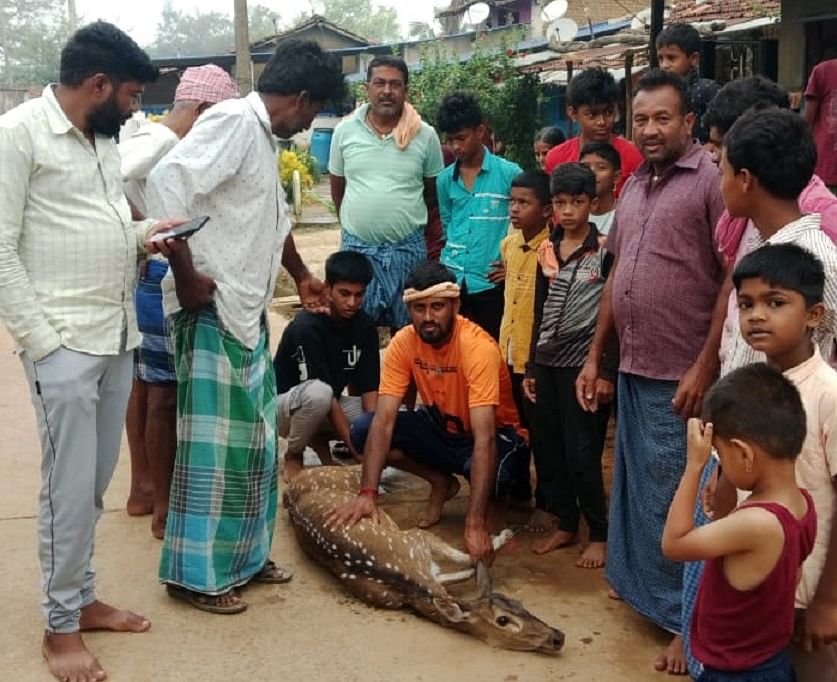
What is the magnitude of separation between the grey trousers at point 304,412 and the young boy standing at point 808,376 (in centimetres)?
273

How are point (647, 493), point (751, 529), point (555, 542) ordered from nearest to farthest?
point (751, 529) < point (647, 493) < point (555, 542)

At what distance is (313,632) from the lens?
147 inches

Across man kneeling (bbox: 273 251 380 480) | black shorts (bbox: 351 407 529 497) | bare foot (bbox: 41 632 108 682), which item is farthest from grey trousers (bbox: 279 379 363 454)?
bare foot (bbox: 41 632 108 682)

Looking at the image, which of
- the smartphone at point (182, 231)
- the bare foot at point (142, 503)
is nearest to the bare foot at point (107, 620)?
the bare foot at point (142, 503)

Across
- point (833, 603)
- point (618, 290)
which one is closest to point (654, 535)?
point (618, 290)

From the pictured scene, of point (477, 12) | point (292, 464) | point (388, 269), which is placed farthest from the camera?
point (477, 12)

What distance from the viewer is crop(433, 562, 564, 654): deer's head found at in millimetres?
3529

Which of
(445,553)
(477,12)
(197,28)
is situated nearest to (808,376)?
(445,553)

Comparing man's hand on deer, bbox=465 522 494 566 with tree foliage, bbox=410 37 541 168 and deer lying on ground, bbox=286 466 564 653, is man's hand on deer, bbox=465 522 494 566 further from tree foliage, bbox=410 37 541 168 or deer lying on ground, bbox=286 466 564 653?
tree foliage, bbox=410 37 541 168

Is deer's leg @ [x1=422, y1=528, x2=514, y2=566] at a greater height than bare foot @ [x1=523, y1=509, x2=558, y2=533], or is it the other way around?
deer's leg @ [x1=422, y1=528, x2=514, y2=566]

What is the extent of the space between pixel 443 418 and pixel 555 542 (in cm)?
→ 73

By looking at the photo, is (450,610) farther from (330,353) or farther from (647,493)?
(330,353)

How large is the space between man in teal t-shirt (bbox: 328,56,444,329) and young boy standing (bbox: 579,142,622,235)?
0.99m

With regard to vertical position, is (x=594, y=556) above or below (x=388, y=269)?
below
